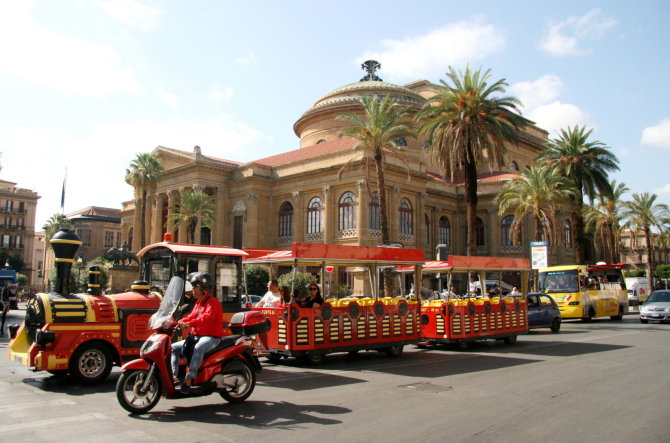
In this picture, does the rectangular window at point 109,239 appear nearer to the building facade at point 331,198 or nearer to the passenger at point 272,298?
the building facade at point 331,198

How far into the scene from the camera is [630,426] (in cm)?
656

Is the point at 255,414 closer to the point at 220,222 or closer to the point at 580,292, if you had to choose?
the point at 580,292

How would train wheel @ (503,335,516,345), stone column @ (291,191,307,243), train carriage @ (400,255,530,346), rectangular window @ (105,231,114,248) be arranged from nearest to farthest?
train carriage @ (400,255,530,346), train wheel @ (503,335,516,345), stone column @ (291,191,307,243), rectangular window @ (105,231,114,248)

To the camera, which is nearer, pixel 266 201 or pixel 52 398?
pixel 52 398

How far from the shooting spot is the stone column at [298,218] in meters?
41.5

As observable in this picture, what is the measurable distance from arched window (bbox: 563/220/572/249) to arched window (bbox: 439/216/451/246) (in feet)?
35.0

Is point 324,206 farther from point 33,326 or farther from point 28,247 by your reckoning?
point 28,247

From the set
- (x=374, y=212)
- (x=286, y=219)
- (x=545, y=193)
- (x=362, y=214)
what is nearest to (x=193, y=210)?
(x=286, y=219)

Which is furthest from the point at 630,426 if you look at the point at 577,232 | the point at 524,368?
the point at 577,232

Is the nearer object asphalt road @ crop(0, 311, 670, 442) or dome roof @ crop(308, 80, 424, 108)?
asphalt road @ crop(0, 311, 670, 442)

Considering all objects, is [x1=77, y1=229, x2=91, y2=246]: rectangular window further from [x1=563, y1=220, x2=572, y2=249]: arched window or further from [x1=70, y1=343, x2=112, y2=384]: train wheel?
[x1=70, y1=343, x2=112, y2=384]: train wheel

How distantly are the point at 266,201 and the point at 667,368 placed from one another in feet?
116

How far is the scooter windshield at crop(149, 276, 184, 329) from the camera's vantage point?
23.3ft

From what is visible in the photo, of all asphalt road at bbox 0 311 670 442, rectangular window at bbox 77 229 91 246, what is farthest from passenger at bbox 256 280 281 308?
rectangular window at bbox 77 229 91 246
